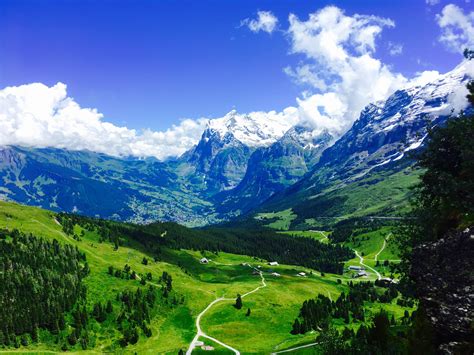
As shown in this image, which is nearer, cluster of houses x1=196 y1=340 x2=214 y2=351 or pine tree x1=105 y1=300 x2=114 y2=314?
cluster of houses x1=196 y1=340 x2=214 y2=351

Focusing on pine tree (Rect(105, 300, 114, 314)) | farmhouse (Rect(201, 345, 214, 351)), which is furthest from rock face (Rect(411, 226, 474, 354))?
pine tree (Rect(105, 300, 114, 314))

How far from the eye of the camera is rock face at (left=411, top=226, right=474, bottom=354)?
32.9m

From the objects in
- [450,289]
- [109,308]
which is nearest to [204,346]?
[109,308]

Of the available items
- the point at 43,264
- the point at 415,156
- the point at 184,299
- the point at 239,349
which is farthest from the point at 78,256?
the point at 415,156

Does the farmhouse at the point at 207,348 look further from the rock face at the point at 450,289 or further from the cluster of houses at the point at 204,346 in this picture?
the rock face at the point at 450,289

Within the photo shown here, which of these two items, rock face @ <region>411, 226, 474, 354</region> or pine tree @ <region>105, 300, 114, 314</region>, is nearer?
rock face @ <region>411, 226, 474, 354</region>

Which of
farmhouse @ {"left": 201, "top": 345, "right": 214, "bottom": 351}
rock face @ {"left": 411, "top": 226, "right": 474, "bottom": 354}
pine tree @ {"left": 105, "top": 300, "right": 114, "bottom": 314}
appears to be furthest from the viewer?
pine tree @ {"left": 105, "top": 300, "right": 114, "bottom": 314}

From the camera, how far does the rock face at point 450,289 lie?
32938mm

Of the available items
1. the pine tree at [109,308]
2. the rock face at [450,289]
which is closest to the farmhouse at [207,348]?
the pine tree at [109,308]

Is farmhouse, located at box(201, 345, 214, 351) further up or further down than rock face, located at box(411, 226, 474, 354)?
further down

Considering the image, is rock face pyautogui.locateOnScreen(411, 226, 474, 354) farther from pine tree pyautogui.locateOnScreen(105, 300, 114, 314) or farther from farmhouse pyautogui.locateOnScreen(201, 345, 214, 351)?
pine tree pyautogui.locateOnScreen(105, 300, 114, 314)

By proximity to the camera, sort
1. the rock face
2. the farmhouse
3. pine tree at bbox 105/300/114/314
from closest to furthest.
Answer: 1. the rock face
2. the farmhouse
3. pine tree at bbox 105/300/114/314

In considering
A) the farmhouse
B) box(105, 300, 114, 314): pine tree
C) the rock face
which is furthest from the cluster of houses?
the rock face

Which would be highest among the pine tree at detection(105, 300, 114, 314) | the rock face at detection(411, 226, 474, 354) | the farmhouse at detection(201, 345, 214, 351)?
the rock face at detection(411, 226, 474, 354)
